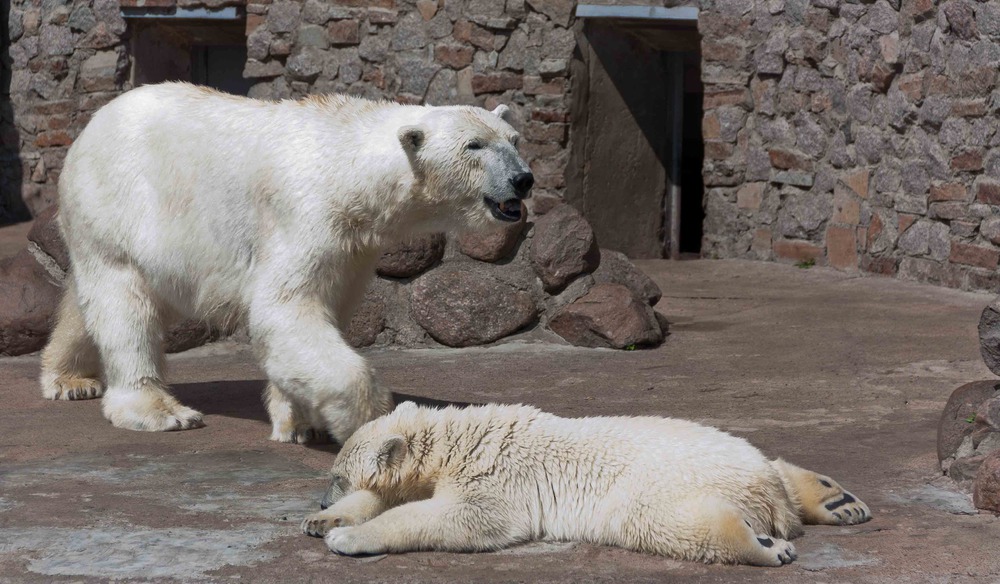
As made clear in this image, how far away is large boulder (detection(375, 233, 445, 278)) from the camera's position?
6988 millimetres

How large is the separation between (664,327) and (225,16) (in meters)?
5.55

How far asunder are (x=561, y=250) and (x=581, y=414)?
1958 millimetres

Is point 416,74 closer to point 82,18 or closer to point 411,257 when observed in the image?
point 411,257

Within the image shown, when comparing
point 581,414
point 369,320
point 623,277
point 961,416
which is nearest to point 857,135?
point 623,277

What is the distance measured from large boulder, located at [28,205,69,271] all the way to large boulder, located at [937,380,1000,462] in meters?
4.92

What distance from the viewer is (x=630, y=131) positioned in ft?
34.6

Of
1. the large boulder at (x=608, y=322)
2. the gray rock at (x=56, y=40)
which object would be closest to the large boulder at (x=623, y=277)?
the large boulder at (x=608, y=322)

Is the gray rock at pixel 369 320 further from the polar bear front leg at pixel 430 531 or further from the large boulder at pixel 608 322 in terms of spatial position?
the polar bear front leg at pixel 430 531

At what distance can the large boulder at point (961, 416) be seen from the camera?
414 centimetres

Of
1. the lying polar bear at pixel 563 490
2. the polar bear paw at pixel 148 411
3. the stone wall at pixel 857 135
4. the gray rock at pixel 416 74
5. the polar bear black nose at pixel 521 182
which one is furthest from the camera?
the gray rock at pixel 416 74

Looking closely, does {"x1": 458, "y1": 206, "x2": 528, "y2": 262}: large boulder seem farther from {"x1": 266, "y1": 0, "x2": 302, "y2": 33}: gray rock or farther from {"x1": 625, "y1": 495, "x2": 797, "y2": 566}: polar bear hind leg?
{"x1": 266, "y1": 0, "x2": 302, "y2": 33}: gray rock

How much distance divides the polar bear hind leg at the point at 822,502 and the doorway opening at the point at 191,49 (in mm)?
8342

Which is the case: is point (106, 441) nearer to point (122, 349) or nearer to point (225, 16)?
point (122, 349)

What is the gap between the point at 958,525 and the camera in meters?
3.55
